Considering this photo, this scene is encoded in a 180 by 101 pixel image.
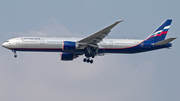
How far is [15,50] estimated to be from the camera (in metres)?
A: 56.8

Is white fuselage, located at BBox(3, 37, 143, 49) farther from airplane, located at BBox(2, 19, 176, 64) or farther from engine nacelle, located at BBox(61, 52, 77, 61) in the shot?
engine nacelle, located at BBox(61, 52, 77, 61)

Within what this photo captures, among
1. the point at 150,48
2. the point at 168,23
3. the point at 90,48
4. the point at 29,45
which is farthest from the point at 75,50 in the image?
the point at 168,23

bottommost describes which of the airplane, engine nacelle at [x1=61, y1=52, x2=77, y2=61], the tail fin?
engine nacelle at [x1=61, y1=52, x2=77, y2=61]

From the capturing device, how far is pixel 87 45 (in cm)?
5556

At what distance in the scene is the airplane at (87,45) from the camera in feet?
180

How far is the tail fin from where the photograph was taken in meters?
59.7

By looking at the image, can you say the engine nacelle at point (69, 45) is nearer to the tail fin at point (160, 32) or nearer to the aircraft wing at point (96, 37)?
the aircraft wing at point (96, 37)

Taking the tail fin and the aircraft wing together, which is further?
the tail fin

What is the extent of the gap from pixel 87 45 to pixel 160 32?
43.8ft

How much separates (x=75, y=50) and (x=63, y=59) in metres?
4.41

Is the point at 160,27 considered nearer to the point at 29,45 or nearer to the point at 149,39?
the point at 149,39

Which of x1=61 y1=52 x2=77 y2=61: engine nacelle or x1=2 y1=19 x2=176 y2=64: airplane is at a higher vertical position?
x1=2 y1=19 x2=176 y2=64: airplane

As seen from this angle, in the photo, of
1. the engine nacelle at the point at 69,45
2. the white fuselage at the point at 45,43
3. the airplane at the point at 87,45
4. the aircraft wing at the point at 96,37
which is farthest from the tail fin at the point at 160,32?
the engine nacelle at the point at 69,45

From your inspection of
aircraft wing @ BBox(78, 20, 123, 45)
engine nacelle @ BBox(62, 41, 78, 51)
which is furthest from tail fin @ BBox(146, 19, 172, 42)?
engine nacelle @ BBox(62, 41, 78, 51)
